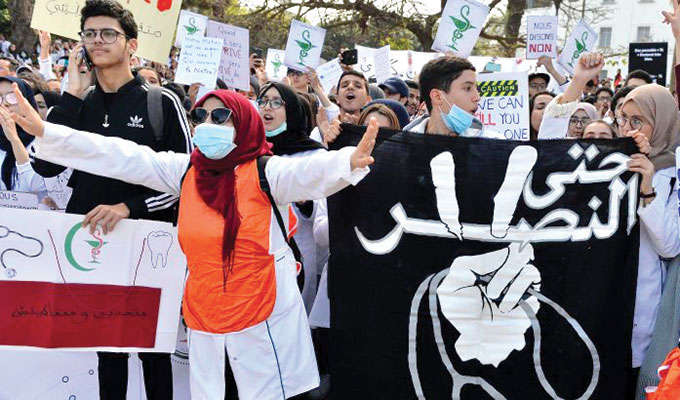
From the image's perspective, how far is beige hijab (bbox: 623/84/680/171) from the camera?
371 cm

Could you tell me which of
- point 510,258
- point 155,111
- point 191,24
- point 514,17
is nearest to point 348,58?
point 191,24

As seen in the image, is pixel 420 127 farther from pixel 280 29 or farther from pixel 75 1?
pixel 280 29

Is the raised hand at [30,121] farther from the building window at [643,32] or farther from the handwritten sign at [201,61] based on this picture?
the building window at [643,32]

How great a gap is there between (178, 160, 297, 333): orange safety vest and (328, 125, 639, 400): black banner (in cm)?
60

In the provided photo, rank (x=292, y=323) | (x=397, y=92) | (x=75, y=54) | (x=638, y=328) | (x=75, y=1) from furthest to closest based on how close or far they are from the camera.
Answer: (x=397, y=92), (x=75, y=1), (x=75, y=54), (x=638, y=328), (x=292, y=323)

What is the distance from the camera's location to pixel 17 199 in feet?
15.0

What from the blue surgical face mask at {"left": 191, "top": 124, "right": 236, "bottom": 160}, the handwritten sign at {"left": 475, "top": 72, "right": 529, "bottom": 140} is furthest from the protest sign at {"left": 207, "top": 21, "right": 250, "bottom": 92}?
the blue surgical face mask at {"left": 191, "top": 124, "right": 236, "bottom": 160}

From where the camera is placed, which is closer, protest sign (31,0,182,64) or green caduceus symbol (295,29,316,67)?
protest sign (31,0,182,64)

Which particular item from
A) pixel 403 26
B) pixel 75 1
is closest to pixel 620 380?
pixel 75 1

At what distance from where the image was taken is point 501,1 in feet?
68.6

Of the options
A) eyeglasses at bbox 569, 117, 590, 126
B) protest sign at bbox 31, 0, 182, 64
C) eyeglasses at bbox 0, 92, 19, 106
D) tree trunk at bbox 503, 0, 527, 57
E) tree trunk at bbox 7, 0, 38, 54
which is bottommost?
→ eyeglasses at bbox 0, 92, 19, 106

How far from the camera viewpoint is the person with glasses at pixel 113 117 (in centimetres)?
372

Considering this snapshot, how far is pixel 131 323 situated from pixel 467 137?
71.5 inches

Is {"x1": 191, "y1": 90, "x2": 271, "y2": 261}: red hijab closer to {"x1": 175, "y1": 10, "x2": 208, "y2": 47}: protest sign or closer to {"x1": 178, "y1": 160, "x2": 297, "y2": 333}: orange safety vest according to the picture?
{"x1": 178, "y1": 160, "x2": 297, "y2": 333}: orange safety vest
